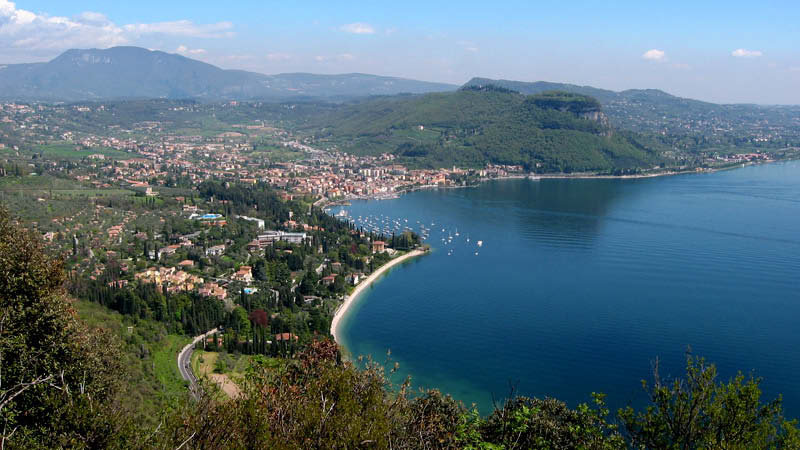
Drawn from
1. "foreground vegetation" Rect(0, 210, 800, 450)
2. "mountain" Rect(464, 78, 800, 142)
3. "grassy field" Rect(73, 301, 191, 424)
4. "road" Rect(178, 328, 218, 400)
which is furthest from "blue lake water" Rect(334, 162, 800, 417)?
"mountain" Rect(464, 78, 800, 142)

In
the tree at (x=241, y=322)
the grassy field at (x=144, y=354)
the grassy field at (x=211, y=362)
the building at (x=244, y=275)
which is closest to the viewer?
the grassy field at (x=144, y=354)

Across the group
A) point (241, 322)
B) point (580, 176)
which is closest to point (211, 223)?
point (241, 322)

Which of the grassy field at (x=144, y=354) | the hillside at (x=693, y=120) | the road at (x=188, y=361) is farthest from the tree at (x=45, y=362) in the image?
the hillside at (x=693, y=120)

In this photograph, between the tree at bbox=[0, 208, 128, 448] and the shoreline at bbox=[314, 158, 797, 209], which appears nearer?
the tree at bbox=[0, 208, 128, 448]

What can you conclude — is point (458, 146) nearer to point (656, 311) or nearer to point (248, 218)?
point (248, 218)

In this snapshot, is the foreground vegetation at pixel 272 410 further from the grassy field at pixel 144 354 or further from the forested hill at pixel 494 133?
the forested hill at pixel 494 133

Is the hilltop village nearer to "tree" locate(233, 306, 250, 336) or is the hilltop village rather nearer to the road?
"tree" locate(233, 306, 250, 336)
